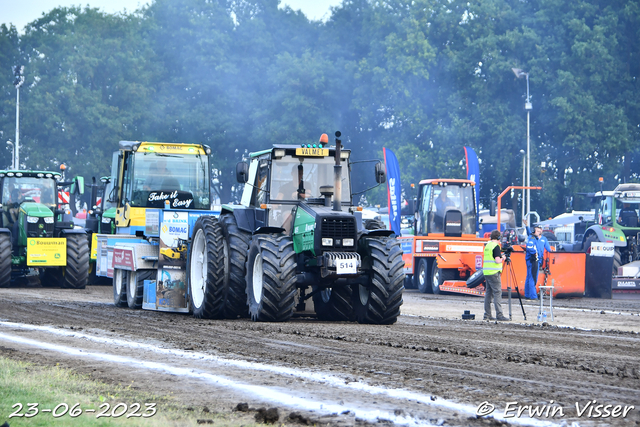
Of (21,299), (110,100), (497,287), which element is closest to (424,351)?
(497,287)

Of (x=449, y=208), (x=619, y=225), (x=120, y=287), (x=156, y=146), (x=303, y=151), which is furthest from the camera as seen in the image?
(x=449, y=208)

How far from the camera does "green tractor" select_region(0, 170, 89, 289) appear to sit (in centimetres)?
2409

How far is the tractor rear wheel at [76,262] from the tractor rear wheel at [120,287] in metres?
6.37

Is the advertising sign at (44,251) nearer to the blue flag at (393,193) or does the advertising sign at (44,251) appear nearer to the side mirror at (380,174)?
the blue flag at (393,193)

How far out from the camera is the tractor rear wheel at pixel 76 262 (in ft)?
79.3

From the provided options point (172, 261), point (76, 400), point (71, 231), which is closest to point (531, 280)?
point (172, 261)

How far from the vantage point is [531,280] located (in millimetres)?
21953

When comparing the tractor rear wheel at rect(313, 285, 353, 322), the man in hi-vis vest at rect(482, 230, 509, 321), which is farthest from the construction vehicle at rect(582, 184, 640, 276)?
the tractor rear wheel at rect(313, 285, 353, 322)

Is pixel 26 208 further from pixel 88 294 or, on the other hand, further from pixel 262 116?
pixel 262 116

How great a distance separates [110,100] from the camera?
194ft

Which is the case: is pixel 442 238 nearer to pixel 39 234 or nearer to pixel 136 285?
pixel 39 234

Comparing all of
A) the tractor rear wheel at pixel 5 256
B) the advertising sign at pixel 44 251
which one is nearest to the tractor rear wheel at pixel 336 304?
the advertising sign at pixel 44 251

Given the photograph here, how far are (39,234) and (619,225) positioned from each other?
1651cm

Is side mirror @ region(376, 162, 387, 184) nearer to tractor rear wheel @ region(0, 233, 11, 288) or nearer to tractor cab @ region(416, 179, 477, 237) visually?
tractor rear wheel @ region(0, 233, 11, 288)
